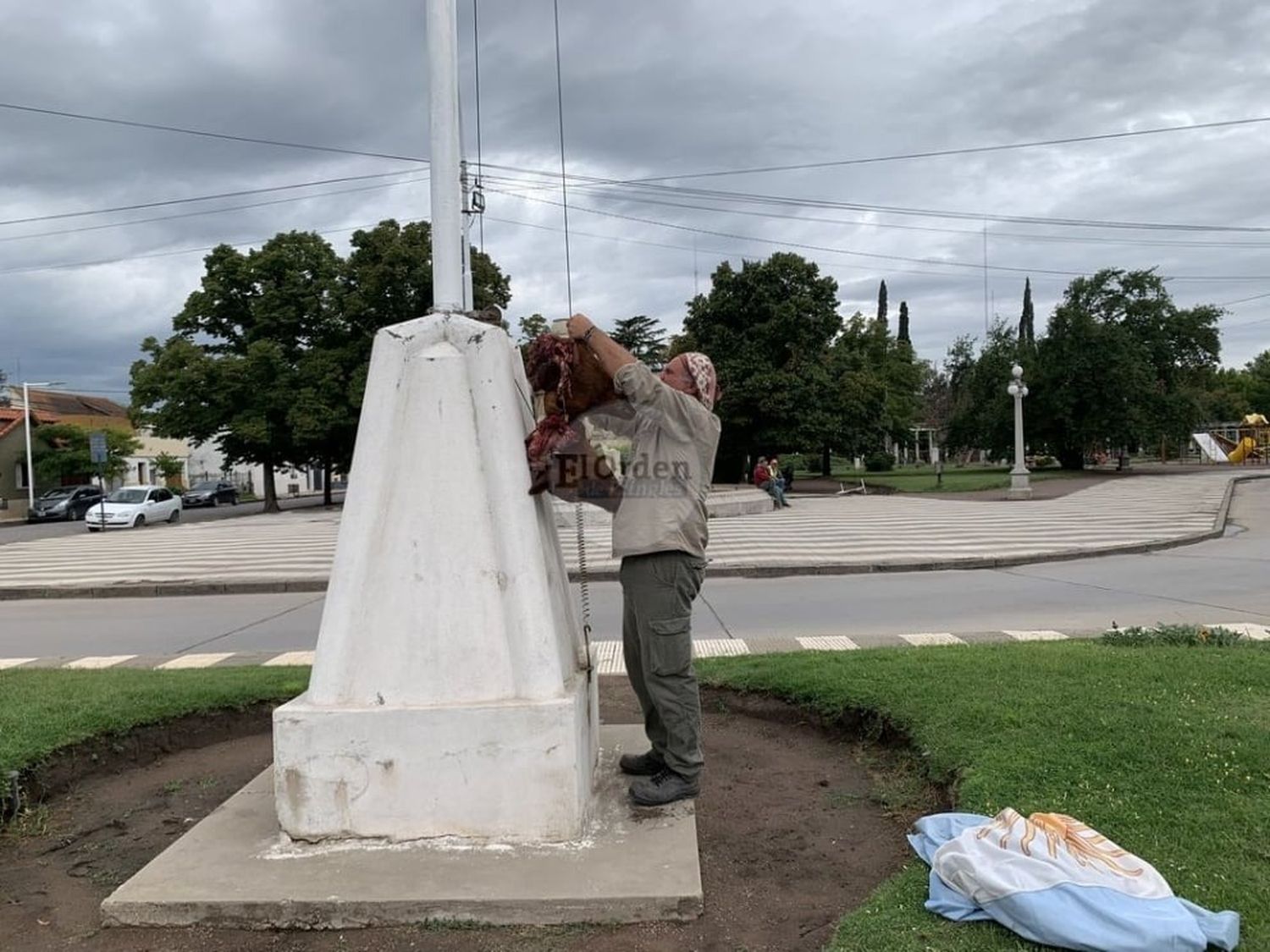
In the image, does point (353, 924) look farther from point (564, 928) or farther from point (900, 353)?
point (900, 353)

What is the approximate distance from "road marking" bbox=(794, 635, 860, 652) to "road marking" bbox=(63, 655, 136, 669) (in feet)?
17.1

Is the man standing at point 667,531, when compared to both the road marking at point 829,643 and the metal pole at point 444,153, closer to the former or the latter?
the metal pole at point 444,153

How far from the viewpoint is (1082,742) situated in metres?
3.79

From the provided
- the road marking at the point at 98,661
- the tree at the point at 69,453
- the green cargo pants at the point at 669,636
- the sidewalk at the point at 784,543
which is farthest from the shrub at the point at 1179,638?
the tree at the point at 69,453

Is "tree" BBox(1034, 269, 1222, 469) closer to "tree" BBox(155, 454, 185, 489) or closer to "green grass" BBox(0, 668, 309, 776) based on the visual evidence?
"green grass" BBox(0, 668, 309, 776)

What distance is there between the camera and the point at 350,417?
3122 cm

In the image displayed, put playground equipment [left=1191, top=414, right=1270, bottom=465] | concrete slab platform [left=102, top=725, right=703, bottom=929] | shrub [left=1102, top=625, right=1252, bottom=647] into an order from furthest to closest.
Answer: playground equipment [left=1191, top=414, right=1270, bottom=465] < shrub [left=1102, top=625, right=1252, bottom=647] < concrete slab platform [left=102, top=725, right=703, bottom=929]

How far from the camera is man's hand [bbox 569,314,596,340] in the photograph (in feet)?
10.8

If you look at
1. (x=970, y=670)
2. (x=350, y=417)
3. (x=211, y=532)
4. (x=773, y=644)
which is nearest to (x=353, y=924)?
(x=970, y=670)

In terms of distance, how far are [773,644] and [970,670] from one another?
224cm

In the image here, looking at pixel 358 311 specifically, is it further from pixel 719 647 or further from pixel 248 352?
pixel 719 647

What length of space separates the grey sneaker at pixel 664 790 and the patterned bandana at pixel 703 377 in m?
1.42

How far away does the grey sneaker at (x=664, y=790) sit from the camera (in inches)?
140

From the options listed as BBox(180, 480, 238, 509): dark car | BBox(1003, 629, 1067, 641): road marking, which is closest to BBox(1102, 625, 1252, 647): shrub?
BBox(1003, 629, 1067, 641): road marking
